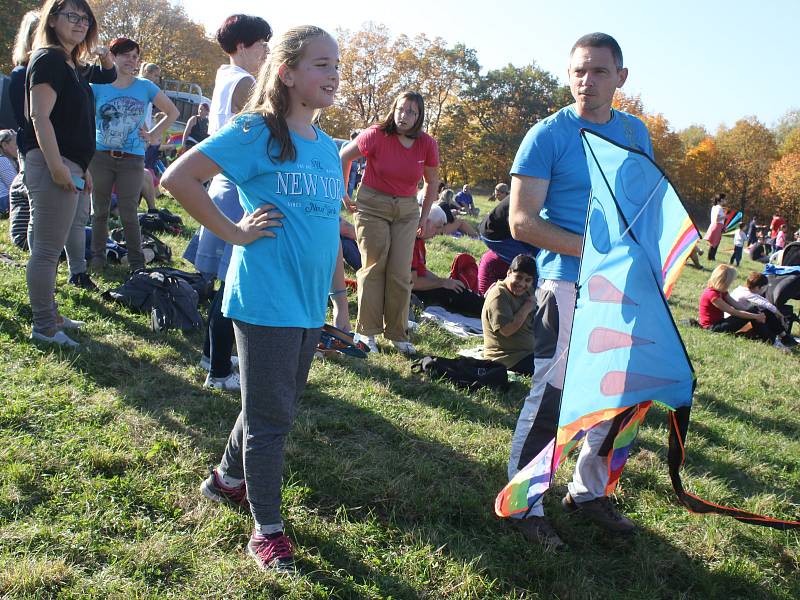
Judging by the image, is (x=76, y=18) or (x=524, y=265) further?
(x=524, y=265)

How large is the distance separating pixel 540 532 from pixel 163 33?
47910mm

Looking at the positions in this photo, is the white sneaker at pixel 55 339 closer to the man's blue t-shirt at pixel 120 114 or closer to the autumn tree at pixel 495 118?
the man's blue t-shirt at pixel 120 114

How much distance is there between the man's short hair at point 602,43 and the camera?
2.63 m

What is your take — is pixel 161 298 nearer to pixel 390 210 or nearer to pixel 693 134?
pixel 390 210

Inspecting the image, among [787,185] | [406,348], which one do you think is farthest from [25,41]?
[787,185]

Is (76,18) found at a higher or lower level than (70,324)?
higher

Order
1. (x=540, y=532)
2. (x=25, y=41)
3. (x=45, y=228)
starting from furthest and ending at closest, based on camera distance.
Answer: (x=25, y=41), (x=45, y=228), (x=540, y=532)

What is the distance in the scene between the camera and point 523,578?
8.52 ft

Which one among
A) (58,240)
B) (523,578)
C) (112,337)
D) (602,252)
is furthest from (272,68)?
(112,337)

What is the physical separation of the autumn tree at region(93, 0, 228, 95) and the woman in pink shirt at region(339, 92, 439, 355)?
41.8 meters

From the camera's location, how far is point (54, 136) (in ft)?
13.1

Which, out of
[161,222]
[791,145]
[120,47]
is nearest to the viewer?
[120,47]

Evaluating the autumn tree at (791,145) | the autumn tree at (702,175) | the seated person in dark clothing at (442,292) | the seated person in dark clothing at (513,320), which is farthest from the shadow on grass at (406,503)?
the autumn tree at (791,145)

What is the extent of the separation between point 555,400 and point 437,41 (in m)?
51.5
